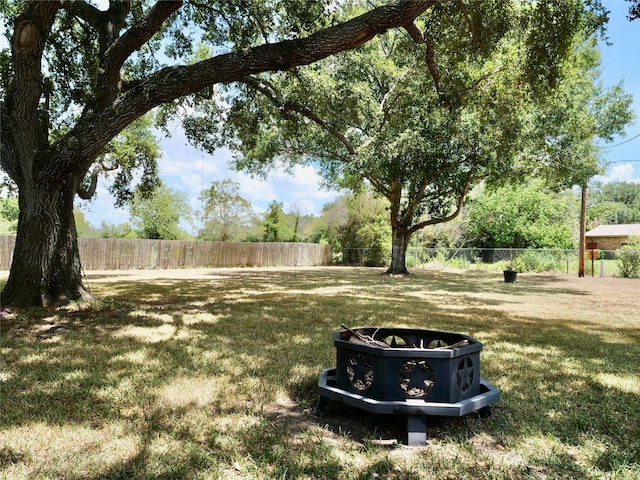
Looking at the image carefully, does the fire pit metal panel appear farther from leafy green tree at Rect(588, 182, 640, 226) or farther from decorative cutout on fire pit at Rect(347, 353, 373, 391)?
leafy green tree at Rect(588, 182, 640, 226)

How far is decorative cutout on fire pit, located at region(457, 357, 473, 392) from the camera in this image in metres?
2.51

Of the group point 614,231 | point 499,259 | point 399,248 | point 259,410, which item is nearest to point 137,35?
point 259,410

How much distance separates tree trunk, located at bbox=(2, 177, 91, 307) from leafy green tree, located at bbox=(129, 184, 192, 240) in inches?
1118

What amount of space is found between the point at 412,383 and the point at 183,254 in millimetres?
21272

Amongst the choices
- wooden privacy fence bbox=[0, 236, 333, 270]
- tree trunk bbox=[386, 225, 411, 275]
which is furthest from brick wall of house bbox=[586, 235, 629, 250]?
tree trunk bbox=[386, 225, 411, 275]

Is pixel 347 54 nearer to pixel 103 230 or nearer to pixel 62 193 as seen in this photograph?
pixel 62 193

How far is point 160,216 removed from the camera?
34.0 m

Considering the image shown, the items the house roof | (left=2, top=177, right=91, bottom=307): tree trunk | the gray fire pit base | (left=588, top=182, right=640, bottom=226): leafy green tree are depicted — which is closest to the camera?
the gray fire pit base

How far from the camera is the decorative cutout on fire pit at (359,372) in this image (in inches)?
102

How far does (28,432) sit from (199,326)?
10.6 feet

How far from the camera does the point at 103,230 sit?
39531 mm

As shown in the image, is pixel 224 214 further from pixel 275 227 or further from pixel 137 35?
pixel 137 35

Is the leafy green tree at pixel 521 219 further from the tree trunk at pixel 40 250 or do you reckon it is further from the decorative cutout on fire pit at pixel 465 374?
the decorative cutout on fire pit at pixel 465 374

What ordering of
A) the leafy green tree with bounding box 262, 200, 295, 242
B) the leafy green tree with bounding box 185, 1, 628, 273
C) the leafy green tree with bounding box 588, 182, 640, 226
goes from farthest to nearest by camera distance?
the leafy green tree with bounding box 588, 182, 640, 226, the leafy green tree with bounding box 262, 200, 295, 242, the leafy green tree with bounding box 185, 1, 628, 273
